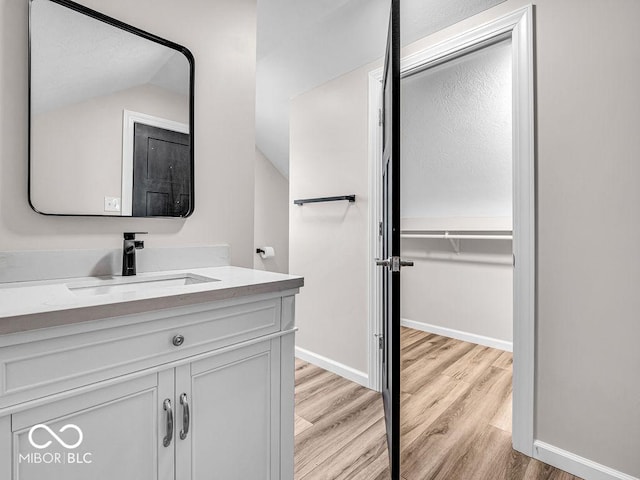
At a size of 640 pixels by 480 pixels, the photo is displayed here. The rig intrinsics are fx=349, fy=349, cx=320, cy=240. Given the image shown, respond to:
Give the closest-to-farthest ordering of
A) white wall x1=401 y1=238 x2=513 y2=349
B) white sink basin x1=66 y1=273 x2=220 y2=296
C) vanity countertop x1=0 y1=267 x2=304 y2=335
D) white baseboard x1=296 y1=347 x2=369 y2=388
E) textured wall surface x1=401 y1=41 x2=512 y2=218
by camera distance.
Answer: vanity countertop x1=0 y1=267 x2=304 y2=335 → white sink basin x1=66 y1=273 x2=220 y2=296 → white baseboard x1=296 y1=347 x2=369 y2=388 → textured wall surface x1=401 y1=41 x2=512 y2=218 → white wall x1=401 y1=238 x2=513 y2=349

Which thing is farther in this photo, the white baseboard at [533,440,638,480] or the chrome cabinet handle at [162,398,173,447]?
the white baseboard at [533,440,638,480]

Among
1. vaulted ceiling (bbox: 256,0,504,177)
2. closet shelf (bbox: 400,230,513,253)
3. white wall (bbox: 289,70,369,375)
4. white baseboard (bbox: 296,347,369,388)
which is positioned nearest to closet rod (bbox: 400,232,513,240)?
closet shelf (bbox: 400,230,513,253)

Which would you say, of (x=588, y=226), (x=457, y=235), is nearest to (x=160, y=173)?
(x=588, y=226)

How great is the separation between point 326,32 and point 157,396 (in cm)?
207

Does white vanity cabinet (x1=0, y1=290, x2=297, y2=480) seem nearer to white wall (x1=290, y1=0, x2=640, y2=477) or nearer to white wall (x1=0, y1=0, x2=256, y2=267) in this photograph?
white wall (x1=0, y1=0, x2=256, y2=267)

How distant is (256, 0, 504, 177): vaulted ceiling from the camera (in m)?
1.80

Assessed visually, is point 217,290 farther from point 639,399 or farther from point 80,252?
point 639,399

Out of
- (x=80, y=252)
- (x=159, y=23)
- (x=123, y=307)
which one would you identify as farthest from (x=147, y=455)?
(x=159, y=23)

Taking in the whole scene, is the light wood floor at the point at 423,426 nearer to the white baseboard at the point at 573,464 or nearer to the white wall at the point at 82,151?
the white baseboard at the point at 573,464

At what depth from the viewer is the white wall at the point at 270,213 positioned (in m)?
3.56

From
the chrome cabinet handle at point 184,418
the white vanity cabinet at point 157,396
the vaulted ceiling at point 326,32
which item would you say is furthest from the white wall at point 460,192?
the chrome cabinet handle at point 184,418

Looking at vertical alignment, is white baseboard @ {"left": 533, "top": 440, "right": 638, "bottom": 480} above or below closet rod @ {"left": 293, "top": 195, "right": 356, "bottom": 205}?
below

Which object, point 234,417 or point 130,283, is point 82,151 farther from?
point 234,417

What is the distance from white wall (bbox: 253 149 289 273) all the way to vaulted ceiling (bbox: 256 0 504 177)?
3.23ft
